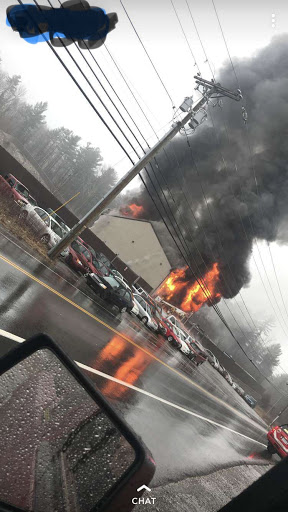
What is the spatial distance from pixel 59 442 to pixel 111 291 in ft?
42.9

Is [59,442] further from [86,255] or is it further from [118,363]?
[86,255]

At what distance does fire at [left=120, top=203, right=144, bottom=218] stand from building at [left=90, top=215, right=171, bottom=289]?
9.45 metres

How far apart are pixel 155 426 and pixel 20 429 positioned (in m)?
6.45

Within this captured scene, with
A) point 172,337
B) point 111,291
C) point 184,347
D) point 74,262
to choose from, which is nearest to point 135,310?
point 111,291

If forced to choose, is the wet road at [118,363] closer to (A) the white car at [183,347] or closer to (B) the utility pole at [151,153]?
(B) the utility pole at [151,153]

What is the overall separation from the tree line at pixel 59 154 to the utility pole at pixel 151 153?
60371 mm

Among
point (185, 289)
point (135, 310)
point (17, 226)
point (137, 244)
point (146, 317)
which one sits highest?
point (185, 289)

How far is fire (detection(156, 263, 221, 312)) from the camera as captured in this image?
118 feet

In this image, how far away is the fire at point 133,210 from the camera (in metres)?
43.0

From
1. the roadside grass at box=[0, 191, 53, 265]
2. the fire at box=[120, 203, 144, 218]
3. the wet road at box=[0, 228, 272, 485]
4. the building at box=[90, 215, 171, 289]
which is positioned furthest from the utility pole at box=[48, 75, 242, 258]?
the fire at box=[120, 203, 144, 218]

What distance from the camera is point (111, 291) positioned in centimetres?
1481

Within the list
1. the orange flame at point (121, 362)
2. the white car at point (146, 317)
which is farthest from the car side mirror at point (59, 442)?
the white car at point (146, 317)

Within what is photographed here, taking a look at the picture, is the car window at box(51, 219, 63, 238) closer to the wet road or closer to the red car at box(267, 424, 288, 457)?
the wet road

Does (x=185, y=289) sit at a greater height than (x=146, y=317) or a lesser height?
greater
